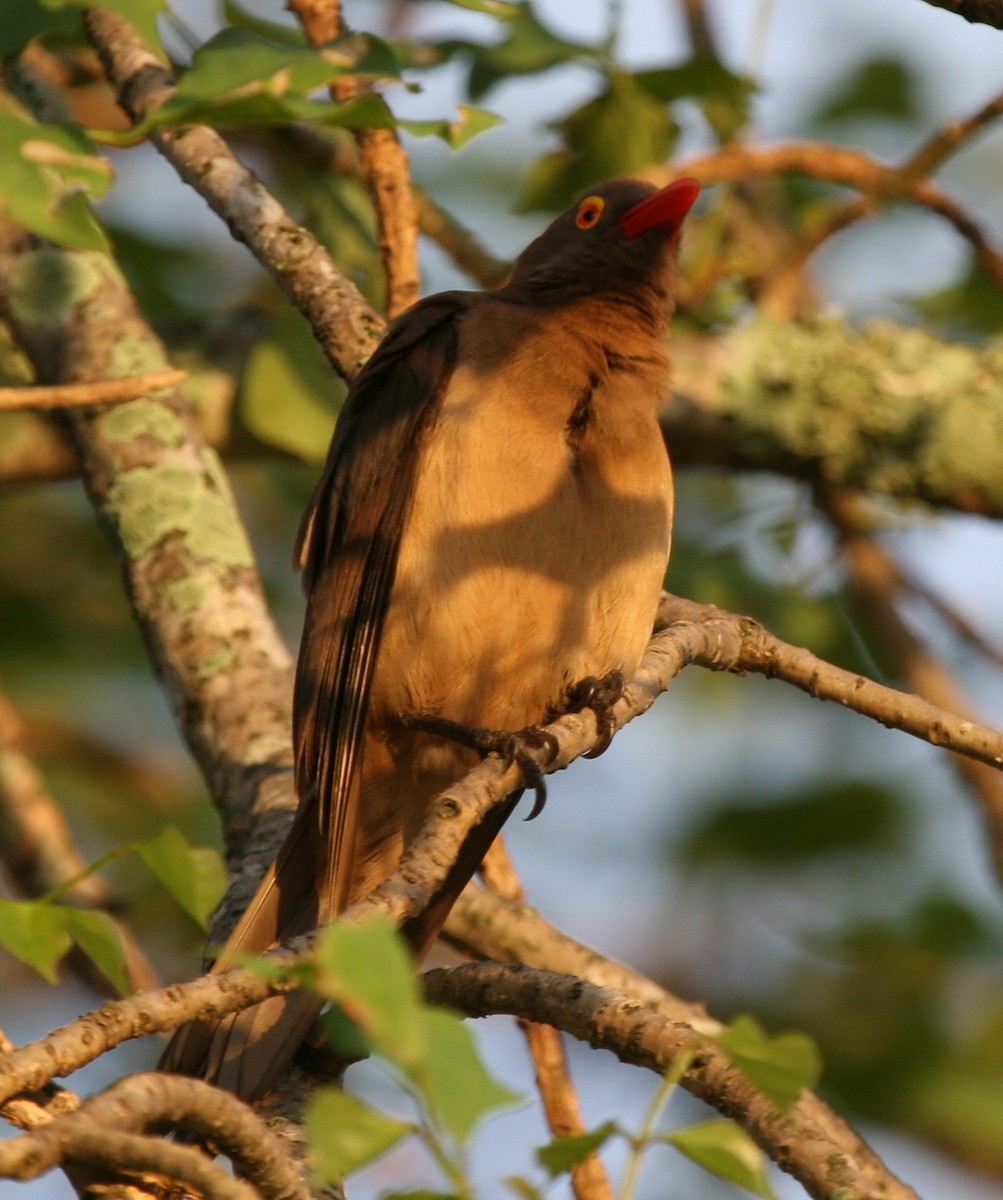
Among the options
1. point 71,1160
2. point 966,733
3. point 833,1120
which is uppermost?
point 966,733

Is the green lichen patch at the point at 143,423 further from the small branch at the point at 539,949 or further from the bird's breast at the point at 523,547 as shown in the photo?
the small branch at the point at 539,949

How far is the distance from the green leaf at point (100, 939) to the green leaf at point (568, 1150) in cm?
107

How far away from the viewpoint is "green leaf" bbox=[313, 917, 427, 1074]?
143cm

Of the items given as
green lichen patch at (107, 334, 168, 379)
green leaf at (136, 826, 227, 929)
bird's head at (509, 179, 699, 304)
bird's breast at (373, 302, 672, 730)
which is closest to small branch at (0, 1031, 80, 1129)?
green leaf at (136, 826, 227, 929)

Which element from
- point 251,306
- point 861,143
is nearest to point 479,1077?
point 251,306

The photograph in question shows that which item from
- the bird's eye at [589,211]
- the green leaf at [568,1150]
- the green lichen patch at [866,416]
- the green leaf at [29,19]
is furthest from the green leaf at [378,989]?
the green lichen patch at [866,416]

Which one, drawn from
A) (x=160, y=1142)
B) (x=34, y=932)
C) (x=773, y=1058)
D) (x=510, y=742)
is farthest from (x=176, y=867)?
(x=773, y=1058)

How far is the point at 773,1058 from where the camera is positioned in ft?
6.29

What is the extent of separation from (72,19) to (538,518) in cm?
143

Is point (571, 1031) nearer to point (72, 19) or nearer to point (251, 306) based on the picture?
point (72, 19)

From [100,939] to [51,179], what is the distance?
1.21 metres

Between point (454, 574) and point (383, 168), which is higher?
point (383, 168)

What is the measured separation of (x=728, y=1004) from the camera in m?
5.91

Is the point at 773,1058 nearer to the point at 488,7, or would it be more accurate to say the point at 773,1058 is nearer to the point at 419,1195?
the point at 419,1195
